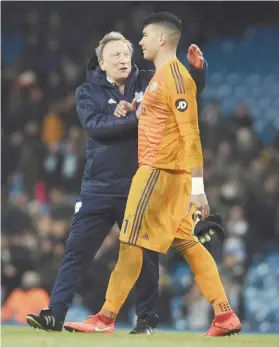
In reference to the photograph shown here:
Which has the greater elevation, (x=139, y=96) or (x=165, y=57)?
(x=165, y=57)

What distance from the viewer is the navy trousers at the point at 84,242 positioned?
767cm

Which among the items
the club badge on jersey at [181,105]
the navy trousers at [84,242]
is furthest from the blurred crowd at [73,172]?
the club badge on jersey at [181,105]

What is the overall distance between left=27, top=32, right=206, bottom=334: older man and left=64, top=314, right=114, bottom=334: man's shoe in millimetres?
102

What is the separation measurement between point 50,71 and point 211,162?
13.0 ft

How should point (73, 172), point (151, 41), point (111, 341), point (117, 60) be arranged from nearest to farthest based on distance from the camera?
point (111, 341), point (151, 41), point (117, 60), point (73, 172)

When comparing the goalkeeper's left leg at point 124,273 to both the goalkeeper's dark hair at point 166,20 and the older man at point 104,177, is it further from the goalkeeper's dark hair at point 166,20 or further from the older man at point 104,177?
the goalkeeper's dark hair at point 166,20

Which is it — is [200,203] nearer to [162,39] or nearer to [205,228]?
[205,228]

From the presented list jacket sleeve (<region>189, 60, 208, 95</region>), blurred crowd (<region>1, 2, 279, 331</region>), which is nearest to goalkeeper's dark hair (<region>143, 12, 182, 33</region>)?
jacket sleeve (<region>189, 60, 208, 95</region>)

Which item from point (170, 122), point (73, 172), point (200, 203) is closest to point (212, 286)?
point (200, 203)

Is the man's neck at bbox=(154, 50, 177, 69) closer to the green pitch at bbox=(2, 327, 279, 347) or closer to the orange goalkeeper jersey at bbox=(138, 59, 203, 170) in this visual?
the orange goalkeeper jersey at bbox=(138, 59, 203, 170)

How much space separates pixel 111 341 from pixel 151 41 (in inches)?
76.4

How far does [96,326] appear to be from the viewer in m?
7.51

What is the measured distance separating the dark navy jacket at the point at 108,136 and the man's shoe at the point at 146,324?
2.91 feet

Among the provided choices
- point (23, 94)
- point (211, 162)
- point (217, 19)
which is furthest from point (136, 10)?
point (211, 162)
